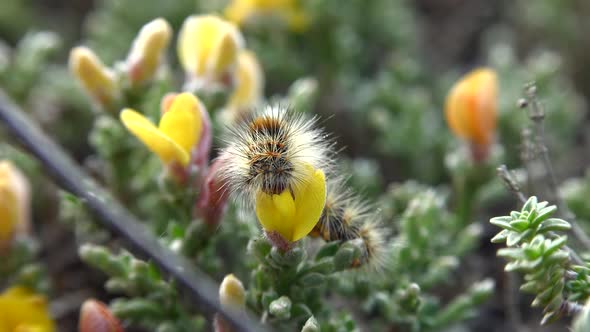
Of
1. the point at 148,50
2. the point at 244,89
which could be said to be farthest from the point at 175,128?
the point at 244,89

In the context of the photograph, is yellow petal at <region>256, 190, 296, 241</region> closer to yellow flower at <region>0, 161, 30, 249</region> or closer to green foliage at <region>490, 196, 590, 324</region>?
green foliage at <region>490, 196, 590, 324</region>

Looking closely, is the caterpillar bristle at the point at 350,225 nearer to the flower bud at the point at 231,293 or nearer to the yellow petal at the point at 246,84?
the flower bud at the point at 231,293

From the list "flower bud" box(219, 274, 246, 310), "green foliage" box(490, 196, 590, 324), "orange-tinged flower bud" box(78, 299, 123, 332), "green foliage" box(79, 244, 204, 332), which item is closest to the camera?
"green foliage" box(490, 196, 590, 324)

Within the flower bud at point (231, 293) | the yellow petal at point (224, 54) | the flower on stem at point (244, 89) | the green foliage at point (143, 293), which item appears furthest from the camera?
the flower on stem at point (244, 89)

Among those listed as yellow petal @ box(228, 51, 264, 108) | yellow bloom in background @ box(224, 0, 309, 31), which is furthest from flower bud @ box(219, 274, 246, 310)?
yellow bloom in background @ box(224, 0, 309, 31)

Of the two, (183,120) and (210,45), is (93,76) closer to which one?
(210,45)

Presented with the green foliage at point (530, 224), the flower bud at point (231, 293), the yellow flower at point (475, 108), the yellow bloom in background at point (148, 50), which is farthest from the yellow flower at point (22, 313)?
the yellow flower at point (475, 108)

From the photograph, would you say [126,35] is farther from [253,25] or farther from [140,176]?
[140,176]
